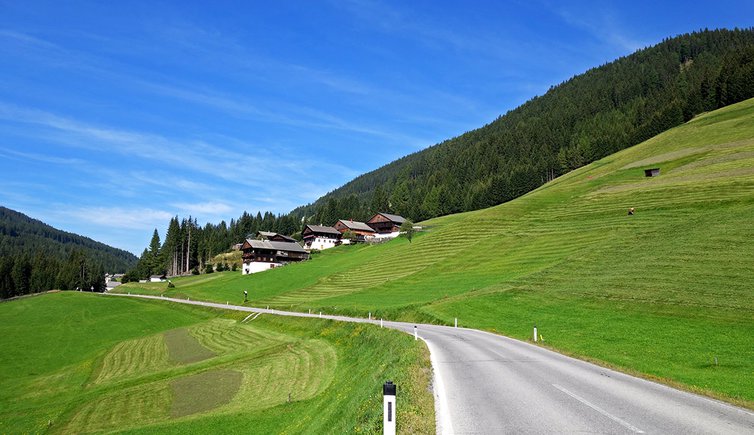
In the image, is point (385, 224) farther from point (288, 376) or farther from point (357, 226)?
point (288, 376)

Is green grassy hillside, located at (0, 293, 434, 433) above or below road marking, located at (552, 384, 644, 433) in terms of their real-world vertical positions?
below

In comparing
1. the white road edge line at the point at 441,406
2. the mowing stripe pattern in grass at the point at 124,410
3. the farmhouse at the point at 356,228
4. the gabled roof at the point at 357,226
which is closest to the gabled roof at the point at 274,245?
the farmhouse at the point at 356,228

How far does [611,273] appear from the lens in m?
44.0

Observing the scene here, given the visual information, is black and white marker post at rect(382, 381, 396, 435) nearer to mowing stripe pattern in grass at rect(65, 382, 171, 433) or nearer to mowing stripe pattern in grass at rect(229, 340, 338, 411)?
mowing stripe pattern in grass at rect(229, 340, 338, 411)

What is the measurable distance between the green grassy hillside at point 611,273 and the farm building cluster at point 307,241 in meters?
21.3

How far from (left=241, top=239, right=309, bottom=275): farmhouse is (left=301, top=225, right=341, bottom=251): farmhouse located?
75.4 ft

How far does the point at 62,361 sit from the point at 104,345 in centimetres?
629

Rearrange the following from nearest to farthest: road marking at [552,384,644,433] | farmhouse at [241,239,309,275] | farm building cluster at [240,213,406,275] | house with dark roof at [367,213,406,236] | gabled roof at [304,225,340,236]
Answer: road marking at [552,384,644,433] → farmhouse at [241,239,309,275] → farm building cluster at [240,213,406,275] → house with dark roof at [367,213,406,236] → gabled roof at [304,225,340,236]

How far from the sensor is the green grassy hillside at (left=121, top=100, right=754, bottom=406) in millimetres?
26938

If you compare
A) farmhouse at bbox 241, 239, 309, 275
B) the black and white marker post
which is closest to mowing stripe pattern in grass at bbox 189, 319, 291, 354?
the black and white marker post

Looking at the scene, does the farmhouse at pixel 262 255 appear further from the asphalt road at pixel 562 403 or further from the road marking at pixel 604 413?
the road marking at pixel 604 413

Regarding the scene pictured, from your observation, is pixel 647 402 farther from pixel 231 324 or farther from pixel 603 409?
pixel 231 324

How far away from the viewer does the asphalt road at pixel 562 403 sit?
10422 mm

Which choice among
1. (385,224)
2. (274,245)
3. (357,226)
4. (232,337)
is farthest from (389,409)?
(357,226)
